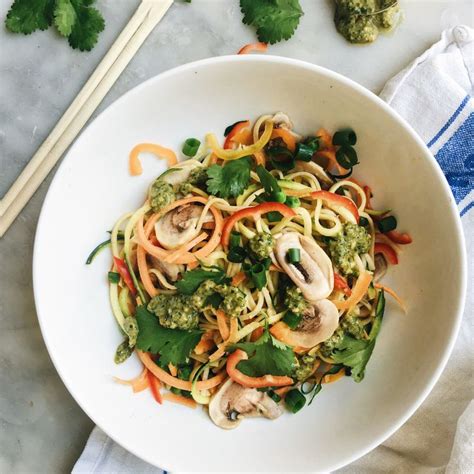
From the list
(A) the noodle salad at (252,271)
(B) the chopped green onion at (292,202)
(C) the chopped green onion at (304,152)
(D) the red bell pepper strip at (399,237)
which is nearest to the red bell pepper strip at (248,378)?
(A) the noodle salad at (252,271)

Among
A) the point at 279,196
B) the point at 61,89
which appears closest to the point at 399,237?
the point at 279,196

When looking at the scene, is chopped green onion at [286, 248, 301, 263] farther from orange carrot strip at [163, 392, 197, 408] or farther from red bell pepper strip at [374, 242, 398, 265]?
orange carrot strip at [163, 392, 197, 408]

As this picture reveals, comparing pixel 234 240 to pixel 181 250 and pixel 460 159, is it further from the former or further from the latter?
pixel 460 159

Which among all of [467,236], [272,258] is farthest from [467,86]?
[272,258]

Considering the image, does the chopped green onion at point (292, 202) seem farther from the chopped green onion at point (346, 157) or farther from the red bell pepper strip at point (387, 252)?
the red bell pepper strip at point (387, 252)

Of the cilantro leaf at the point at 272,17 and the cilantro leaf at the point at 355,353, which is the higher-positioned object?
the cilantro leaf at the point at 272,17

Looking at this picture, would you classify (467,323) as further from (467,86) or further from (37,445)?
(37,445)

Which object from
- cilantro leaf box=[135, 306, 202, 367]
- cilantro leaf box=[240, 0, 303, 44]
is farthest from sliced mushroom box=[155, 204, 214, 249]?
cilantro leaf box=[240, 0, 303, 44]
